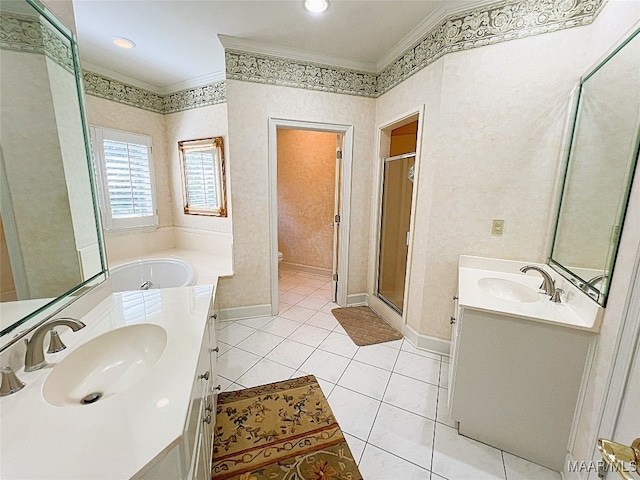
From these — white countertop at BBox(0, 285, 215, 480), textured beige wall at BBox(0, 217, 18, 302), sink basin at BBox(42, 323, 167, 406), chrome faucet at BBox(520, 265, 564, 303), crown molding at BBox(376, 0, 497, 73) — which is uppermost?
crown molding at BBox(376, 0, 497, 73)

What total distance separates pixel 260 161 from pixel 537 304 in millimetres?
2351

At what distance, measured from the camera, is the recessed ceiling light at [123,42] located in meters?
2.30

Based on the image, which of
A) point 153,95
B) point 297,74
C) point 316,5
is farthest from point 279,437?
point 153,95

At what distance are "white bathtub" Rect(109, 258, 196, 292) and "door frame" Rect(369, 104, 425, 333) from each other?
198cm

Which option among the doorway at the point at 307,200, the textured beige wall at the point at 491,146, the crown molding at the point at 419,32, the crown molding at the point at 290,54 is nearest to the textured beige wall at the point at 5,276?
the crown molding at the point at 290,54

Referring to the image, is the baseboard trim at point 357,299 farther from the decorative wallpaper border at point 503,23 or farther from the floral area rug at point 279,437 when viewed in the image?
the decorative wallpaper border at point 503,23

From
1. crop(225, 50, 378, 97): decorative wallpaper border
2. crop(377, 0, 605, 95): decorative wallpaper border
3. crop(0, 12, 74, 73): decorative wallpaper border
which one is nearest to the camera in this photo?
crop(0, 12, 74, 73): decorative wallpaper border

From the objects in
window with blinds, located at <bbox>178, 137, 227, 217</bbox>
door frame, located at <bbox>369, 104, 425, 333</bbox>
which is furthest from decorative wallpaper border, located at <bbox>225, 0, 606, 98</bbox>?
window with blinds, located at <bbox>178, 137, 227, 217</bbox>

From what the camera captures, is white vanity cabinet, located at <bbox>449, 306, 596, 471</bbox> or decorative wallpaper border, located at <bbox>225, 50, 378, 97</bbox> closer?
white vanity cabinet, located at <bbox>449, 306, 596, 471</bbox>

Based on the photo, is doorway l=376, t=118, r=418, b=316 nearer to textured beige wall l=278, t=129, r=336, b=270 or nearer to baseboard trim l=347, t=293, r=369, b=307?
baseboard trim l=347, t=293, r=369, b=307

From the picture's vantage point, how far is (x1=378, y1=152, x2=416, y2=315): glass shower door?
106 inches

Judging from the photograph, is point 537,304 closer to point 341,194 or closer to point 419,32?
point 341,194

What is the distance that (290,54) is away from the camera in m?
2.47

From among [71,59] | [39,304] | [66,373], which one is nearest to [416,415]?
[66,373]
